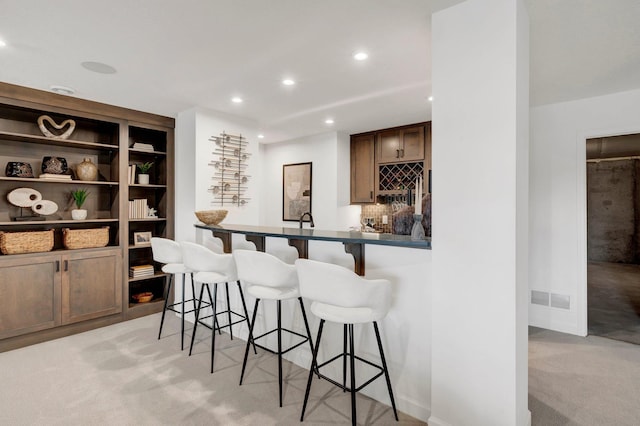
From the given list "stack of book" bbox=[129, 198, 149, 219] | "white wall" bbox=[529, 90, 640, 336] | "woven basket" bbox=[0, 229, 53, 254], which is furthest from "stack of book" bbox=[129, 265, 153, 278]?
"white wall" bbox=[529, 90, 640, 336]

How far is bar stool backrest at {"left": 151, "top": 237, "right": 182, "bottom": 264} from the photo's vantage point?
10.5 feet

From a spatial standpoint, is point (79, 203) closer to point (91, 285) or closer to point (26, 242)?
point (26, 242)

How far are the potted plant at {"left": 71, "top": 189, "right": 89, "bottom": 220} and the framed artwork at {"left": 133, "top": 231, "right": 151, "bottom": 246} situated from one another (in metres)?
0.58

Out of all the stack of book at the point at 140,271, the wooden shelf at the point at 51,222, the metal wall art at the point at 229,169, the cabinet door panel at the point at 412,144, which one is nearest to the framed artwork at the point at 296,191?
the metal wall art at the point at 229,169

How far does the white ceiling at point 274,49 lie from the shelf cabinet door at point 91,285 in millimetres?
1729

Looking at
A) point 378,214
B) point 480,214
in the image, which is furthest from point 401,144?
point 480,214

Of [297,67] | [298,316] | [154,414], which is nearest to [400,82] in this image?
[297,67]

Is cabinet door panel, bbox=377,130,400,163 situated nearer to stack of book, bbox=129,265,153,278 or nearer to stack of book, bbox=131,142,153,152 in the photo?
stack of book, bbox=131,142,153,152

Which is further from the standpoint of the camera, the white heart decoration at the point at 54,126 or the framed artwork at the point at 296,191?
the framed artwork at the point at 296,191

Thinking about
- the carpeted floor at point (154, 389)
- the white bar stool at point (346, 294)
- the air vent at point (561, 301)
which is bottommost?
the carpeted floor at point (154, 389)

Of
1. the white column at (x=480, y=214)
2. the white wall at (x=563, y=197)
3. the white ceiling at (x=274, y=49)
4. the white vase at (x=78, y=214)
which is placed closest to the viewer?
the white column at (x=480, y=214)

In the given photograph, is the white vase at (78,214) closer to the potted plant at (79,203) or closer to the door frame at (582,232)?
the potted plant at (79,203)

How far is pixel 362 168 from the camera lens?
513 centimetres

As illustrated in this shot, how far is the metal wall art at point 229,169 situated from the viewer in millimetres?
3877
